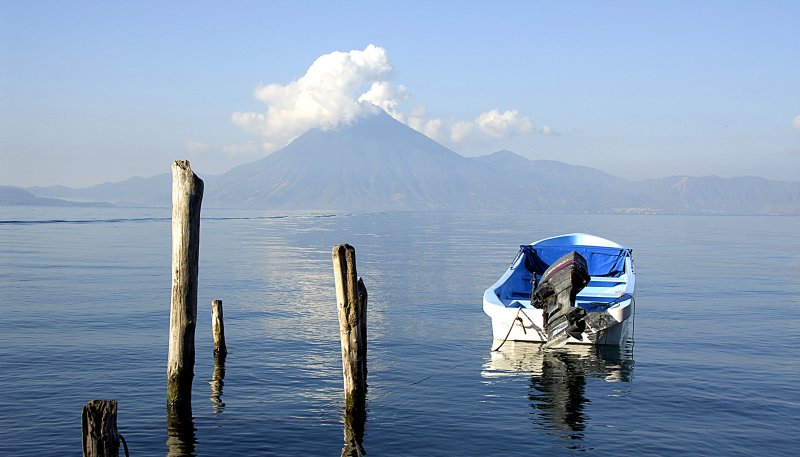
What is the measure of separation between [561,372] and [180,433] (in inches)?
372

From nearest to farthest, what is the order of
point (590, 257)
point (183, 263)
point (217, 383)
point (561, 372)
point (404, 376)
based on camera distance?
point (183, 263) < point (217, 383) < point (404, 376) < point (561, 372) < point (590, 257)

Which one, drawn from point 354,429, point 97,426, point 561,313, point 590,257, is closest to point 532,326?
point 561,313

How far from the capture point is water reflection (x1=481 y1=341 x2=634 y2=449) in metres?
15.1

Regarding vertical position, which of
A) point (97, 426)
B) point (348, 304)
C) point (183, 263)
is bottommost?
point (97, 426)

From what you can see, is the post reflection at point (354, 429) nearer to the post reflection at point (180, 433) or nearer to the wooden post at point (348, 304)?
the wooden post at point (348, 304)

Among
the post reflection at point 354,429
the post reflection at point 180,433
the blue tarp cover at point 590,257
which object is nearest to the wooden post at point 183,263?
the post reflection at point 180,433

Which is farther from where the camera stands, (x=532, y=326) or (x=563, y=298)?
(x=532, y=326)

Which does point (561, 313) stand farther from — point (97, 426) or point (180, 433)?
point (97, 426)

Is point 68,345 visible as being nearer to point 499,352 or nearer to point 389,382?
point 389,382

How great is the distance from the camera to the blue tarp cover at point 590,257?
1138 inches

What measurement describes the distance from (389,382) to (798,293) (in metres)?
27.8

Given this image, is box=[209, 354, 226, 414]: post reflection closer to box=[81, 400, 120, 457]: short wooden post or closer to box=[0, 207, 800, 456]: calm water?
box=[0, 207, 800, 456]: calm water

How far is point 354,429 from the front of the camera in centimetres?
1396

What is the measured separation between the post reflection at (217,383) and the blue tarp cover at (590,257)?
43.7 feet
